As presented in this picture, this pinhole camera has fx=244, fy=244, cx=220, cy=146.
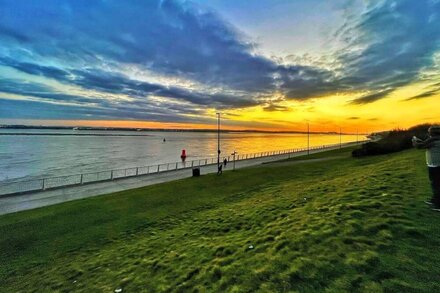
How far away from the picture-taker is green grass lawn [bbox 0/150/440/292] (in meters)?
4.33

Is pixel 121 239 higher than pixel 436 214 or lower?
lower

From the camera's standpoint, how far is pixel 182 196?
18344mm

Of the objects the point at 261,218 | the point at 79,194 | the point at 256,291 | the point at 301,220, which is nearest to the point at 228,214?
the point at 261,218

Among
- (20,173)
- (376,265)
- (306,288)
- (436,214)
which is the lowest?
(20,173)

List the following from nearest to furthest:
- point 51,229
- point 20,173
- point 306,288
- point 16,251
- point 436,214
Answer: point 306,288, point 436,214, point 16,251, point 51,229, point 20,173

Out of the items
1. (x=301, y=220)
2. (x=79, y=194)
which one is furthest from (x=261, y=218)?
(x=79, y=194)

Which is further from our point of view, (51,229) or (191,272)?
(51,229)

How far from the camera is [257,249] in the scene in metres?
6.10

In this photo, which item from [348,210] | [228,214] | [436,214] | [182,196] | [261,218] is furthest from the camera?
[182,196]

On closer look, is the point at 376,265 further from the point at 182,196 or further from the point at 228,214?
the point at 182,196

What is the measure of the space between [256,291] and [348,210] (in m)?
4.07

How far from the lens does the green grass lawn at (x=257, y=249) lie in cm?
433

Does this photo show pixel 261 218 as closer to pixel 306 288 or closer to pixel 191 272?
pixel 191 272

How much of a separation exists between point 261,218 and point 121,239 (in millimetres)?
6000
